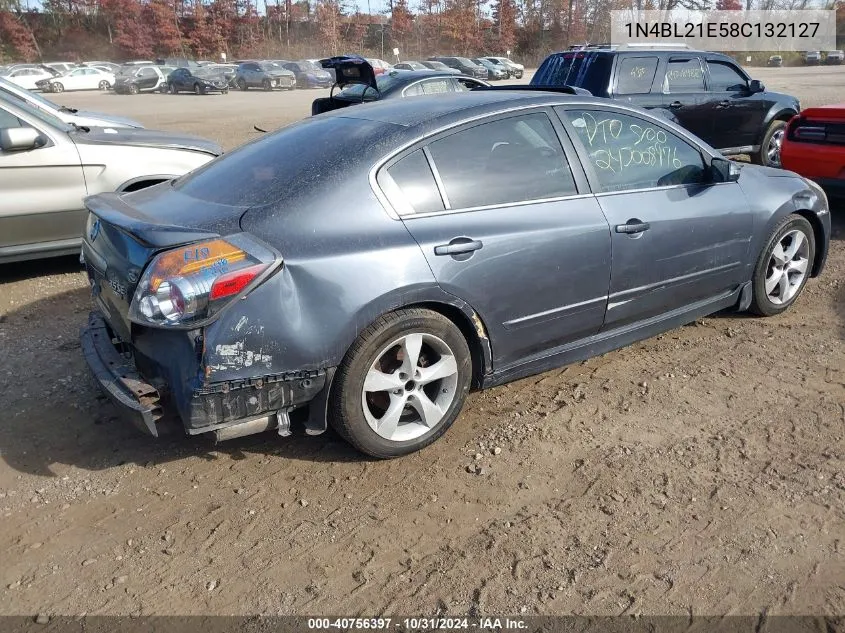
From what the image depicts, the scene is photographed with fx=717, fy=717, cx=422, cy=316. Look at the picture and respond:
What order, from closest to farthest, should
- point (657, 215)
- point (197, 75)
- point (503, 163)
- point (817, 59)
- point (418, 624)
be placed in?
point (418, 624) → point (503, 163) → point (657, 215) → point (197, 75) → point (817, 59)

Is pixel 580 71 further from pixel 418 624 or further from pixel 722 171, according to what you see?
pixel 418 624

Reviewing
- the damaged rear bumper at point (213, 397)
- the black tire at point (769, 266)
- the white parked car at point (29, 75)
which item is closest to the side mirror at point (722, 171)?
the black tire at point (769, 266)

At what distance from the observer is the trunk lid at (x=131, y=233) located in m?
2.91

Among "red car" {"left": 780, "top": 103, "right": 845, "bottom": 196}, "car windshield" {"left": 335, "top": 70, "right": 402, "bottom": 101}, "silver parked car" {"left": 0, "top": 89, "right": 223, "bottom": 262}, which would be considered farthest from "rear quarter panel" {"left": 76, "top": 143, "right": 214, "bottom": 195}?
"red car" {"left": 780, "top": 103, "right": 845, "bottom": 196}

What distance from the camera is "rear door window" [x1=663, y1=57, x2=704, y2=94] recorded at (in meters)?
9.14

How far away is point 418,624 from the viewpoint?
2400 mm

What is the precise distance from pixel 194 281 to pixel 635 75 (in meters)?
7.61

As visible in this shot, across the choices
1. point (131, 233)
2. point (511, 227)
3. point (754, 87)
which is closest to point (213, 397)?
point (131, 233)

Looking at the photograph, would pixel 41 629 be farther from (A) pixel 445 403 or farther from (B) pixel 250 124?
(B) pixel 250 124

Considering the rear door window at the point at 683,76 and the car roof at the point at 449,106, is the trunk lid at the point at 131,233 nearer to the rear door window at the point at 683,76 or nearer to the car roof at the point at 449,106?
the car roof at the point at 449,106

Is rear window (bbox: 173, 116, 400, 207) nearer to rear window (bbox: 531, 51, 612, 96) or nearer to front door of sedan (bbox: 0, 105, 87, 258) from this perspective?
front door of sedan (bbox: 0, 105, 87, 258)

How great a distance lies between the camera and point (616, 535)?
2.81 m

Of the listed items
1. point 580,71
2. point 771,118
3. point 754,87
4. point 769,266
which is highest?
point 580,71

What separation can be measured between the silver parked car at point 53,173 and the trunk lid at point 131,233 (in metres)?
2.20
